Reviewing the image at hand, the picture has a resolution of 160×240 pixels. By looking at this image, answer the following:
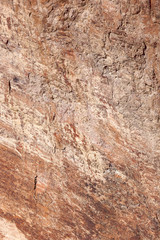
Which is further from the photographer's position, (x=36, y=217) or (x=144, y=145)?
(x=36, y=217)

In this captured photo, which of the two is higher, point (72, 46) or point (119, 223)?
point (72, 46)

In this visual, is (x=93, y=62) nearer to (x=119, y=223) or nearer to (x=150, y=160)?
(x=150, y=160)

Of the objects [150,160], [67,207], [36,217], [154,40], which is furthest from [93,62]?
[36,217]

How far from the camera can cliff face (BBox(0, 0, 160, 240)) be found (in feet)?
8.13

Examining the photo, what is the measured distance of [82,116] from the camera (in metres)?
2.76

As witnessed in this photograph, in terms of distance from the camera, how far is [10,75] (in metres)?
2.89

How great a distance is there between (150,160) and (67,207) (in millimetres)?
1100

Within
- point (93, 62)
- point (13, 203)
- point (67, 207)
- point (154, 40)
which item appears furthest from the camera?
point (13, 203)

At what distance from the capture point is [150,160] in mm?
2666

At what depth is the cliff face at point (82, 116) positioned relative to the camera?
2477 millimetres

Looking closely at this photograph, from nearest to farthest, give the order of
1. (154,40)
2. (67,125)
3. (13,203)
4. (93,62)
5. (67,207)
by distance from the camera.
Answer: (154,40), (93,62), (67,125), (67,207), (13,203)

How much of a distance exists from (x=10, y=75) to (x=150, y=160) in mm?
1689

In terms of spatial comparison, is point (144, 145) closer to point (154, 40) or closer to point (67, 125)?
point (67, 125)

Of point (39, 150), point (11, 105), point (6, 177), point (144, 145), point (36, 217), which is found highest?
point (144, 145)
